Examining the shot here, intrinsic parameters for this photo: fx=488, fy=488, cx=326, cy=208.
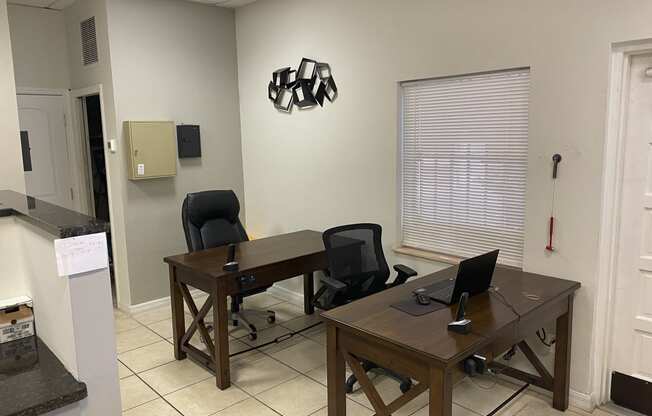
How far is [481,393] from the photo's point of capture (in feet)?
10.5

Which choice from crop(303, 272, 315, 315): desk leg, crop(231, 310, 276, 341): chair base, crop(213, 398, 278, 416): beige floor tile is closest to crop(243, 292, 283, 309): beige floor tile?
crop(231, 310, 276, 341): chair base

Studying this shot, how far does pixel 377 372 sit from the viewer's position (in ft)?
11.4

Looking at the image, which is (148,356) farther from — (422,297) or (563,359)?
(563,359)

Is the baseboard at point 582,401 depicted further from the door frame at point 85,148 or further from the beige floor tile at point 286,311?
the door frame at point 85,148

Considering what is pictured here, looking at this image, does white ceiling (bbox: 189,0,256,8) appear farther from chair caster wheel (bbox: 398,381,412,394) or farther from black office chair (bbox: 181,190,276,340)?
→ chair caster wheel (bbox: 398,381,412,394)

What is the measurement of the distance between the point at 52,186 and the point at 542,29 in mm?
4861

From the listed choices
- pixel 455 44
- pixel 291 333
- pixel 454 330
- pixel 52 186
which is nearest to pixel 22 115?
pixel 52 186

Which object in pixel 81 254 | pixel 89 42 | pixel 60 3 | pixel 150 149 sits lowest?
pixel 81 254

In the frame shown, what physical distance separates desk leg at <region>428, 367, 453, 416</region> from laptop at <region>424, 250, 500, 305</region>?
58 centimetres

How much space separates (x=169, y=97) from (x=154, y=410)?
9.58ft

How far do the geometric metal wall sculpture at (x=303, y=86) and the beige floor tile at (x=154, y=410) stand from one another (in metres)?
2.73

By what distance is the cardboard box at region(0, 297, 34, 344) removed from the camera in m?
2.06

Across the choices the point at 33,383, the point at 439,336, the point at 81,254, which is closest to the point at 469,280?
the point at 439,336

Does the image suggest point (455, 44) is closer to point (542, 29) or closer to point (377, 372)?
point (542, 29)
